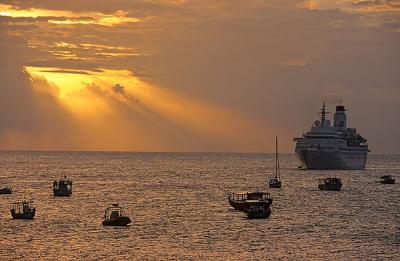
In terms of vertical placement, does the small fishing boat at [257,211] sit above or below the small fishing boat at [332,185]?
below

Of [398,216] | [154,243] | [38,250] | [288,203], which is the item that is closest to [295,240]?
[154,243]

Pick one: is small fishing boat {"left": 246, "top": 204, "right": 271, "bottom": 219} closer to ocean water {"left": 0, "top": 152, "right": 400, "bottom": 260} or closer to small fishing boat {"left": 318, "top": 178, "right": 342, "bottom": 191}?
ocean water {"left": 0, "top": 152, "right": 400, "bottom": 260}

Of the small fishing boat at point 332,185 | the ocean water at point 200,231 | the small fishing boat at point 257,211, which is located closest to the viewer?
the ocean water at point 200,231

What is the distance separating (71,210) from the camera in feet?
430

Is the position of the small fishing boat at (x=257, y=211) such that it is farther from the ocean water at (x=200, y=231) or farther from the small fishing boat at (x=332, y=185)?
the small fishing boat at (x=332, y=185)

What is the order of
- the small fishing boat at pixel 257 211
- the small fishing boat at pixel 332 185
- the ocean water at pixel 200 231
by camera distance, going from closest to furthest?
the ocean water at pixel 200 231 → the small fishing boat at pixel 257 211 → the small fishing boat at pixel 332 185

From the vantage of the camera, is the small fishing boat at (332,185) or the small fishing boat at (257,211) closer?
the small fishing boat at (257,211)

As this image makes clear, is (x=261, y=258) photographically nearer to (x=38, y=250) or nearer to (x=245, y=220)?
(x=38, y=250)

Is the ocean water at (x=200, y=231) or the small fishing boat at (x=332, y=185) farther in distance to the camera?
the small fishing boat at (x=332, y=185)

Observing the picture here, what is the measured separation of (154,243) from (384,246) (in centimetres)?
2533

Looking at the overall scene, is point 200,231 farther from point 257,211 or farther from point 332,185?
point 332,185

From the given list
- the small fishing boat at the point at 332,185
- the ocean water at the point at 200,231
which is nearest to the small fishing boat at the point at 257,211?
the ocean water at the point at 200,231

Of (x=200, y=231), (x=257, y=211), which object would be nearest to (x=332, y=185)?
(x=257, y=211)

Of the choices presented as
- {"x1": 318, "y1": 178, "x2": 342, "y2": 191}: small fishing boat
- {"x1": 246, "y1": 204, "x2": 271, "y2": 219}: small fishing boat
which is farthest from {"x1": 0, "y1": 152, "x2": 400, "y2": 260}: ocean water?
{"x1": 318, "y1": 178, "x2": 342, "y2": 191}: small fishing boat
